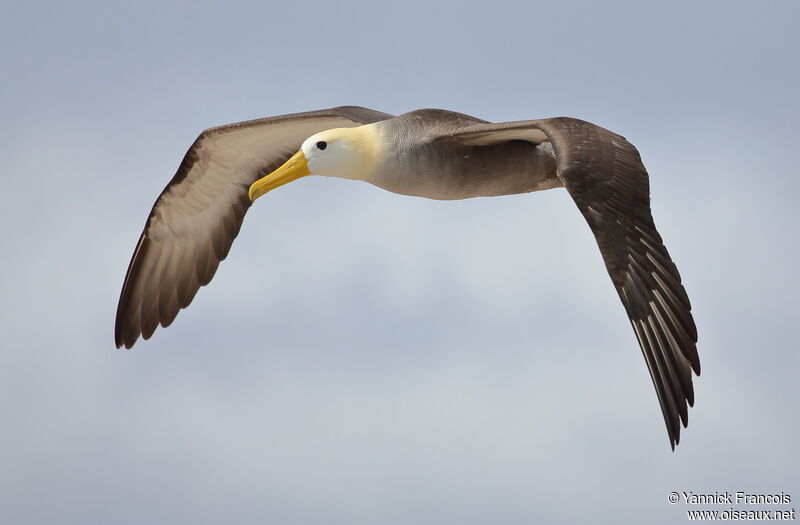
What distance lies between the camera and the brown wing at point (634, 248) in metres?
11.2

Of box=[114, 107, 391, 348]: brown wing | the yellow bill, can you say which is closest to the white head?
the yellow bill

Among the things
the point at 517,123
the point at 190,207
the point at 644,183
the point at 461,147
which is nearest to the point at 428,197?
the point at 461,147

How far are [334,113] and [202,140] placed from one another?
1652mm

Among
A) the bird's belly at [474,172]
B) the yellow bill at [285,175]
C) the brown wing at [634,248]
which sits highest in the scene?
the yellow bill at [285,175]

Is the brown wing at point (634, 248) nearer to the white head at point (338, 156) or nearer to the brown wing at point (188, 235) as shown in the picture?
the white head at point (338, 156)

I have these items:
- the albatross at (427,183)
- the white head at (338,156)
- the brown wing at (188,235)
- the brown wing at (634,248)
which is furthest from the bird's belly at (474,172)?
the brown wing at (188,235)

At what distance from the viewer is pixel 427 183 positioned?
13562 millimetres

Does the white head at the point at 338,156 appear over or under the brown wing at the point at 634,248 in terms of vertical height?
over

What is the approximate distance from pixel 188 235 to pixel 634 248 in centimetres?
657

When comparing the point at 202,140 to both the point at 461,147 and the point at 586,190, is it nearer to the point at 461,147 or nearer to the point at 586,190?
the point at 461,147

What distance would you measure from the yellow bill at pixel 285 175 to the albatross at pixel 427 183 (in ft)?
0.04

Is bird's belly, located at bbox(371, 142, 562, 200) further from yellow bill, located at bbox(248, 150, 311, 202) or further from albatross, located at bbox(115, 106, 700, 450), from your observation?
yellow bill, located at bbox(248, 150, 311, 202)

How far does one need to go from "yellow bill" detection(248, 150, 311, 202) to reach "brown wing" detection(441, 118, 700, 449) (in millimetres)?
2414

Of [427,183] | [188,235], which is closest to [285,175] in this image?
[427,183]
